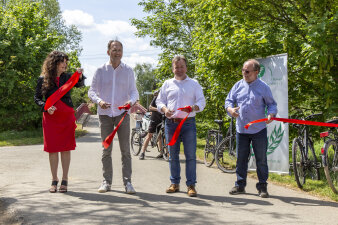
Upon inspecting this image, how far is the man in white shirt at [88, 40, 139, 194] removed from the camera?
20.0ft

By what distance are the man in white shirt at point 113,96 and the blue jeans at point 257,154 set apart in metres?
1.62

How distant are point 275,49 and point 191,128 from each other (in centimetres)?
368

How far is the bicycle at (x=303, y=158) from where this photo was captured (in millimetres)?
6796

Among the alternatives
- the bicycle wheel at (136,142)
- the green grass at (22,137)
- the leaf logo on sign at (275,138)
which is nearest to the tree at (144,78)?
the green grass at (22,137)

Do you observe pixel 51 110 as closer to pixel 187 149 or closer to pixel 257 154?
pixel 187 149

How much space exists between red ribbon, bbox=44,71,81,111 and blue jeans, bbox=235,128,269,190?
→ 8.20 ft

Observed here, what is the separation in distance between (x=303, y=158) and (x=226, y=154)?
2.51 metres

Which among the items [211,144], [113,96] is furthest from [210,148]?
[113,96]

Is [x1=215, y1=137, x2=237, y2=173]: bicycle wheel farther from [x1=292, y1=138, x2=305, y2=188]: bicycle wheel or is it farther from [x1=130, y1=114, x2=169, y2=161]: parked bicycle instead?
[x1=292, y1=138, x2=305, y2=188]: bicycle wheel

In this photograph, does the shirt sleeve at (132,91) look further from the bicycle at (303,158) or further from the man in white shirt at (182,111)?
the bicycle at (303,158)

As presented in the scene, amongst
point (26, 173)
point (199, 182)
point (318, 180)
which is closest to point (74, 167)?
point (26, 173)

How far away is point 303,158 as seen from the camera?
700cm

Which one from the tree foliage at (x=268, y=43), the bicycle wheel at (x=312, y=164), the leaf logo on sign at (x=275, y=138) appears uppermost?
the tree foliage at (x=268, y=43)

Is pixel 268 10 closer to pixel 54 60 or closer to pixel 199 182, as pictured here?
pixel 199 182
